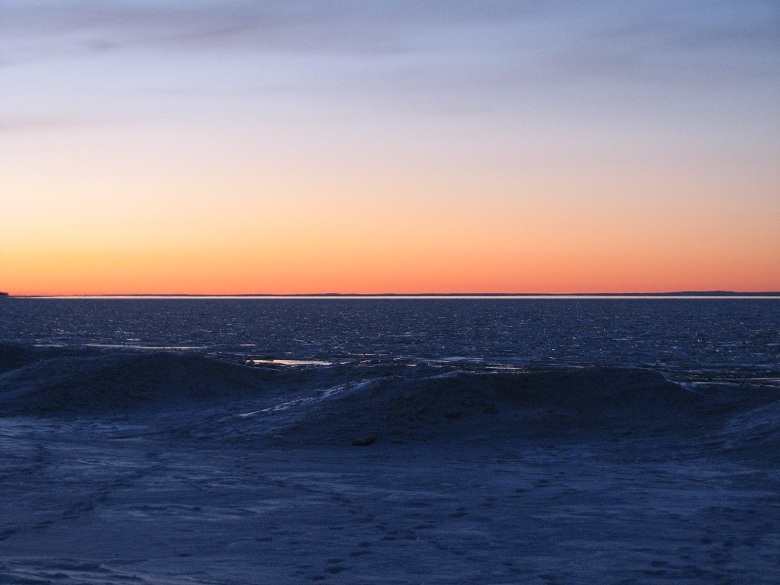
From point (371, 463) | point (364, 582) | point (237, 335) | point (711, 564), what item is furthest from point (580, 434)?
point (237, 335)

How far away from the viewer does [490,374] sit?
2439cm

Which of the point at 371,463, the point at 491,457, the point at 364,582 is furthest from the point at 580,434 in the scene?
the point at 364,582

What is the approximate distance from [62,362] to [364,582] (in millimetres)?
22518

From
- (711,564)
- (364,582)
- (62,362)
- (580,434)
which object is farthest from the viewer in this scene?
(62,362)

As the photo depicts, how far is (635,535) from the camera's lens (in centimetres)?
1030

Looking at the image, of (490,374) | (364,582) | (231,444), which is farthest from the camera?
(490,374)

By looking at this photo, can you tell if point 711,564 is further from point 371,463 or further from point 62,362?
point 62,362

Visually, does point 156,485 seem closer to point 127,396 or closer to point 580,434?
point 580,434

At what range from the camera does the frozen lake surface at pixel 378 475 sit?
9195 millimetres

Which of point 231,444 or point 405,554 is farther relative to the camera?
point 231,444

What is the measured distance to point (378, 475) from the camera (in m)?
14.7

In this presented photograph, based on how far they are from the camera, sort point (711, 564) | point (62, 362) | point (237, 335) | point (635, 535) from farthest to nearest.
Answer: point (237, 335) < point (62, 362) < point (635, 535) < point (711, 564)

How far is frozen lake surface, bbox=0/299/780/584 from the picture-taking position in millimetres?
9195

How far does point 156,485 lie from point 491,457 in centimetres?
669
